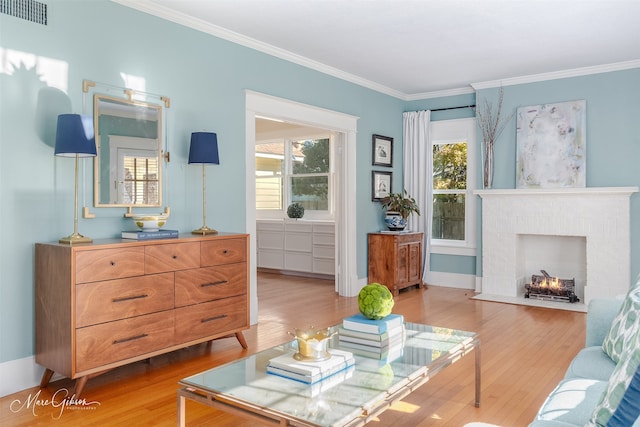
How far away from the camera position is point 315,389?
1965 mm

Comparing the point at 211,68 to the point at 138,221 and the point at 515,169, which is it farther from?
the point at 515,169

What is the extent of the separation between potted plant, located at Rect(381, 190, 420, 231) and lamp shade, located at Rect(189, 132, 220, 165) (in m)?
3.05

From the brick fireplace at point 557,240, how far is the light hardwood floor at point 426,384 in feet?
1.98

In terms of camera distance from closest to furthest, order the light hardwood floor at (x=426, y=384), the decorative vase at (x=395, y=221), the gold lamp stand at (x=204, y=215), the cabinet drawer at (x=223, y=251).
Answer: the light hardwood floor at (x=426, y=384) < the cabinet drawer at (x=223, y=251) < the gold lamp stand at (x=204, y=215) < the decorative vase at (x=395, y=221)

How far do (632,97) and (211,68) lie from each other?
14.6 ft

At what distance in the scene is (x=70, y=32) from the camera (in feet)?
11.0

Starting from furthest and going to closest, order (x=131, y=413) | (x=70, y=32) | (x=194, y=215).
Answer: (x=194, y=215)
(x=70, y=32)
(x=131, y=413)

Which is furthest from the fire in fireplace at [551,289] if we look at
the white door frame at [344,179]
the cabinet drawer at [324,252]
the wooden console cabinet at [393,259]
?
the cabinet drawer at [324,252]

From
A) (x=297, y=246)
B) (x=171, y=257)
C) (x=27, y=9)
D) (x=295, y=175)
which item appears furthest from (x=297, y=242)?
(x=27, y=9)

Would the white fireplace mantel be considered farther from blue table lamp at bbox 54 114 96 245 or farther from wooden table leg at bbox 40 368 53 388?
wooden table leg at bbox 40 368 53 388

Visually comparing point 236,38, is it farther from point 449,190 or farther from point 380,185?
point 449,190

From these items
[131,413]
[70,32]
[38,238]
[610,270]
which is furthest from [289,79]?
[610,270]

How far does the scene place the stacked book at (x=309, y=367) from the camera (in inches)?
79.9

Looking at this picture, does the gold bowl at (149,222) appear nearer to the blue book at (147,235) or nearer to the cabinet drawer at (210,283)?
the blue book at (147,235)
